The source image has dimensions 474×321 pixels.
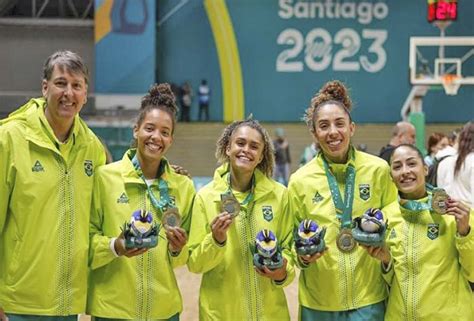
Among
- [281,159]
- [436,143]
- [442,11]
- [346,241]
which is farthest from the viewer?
[442,11]

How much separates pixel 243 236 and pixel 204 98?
770 inches

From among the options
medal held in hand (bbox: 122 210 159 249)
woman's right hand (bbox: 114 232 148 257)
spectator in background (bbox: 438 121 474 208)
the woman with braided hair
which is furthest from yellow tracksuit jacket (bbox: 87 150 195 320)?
spectator in background (bbox: 438 121 474 208)

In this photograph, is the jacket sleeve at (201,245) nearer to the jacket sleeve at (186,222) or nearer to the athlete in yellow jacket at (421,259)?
the jacket sleeve at (186,222)

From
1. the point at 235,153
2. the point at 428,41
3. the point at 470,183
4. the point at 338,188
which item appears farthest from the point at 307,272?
the point at 428,41

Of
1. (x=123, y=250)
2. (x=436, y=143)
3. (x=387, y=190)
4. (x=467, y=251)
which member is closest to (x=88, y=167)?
(x=123, y=250)

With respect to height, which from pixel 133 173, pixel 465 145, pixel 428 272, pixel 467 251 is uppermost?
pixel 465 145

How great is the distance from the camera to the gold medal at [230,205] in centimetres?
309

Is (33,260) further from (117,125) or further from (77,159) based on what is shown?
(117,125)

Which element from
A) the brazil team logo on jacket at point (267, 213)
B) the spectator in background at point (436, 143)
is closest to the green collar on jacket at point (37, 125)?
the brazil team logo on jacket at point (267, 213)

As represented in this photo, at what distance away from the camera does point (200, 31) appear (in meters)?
23.1

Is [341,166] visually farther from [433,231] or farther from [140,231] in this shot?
[140,231]

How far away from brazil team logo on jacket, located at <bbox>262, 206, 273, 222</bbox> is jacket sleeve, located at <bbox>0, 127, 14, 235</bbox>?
1.21m

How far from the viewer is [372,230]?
298cm

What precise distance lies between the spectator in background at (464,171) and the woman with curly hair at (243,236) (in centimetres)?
275
